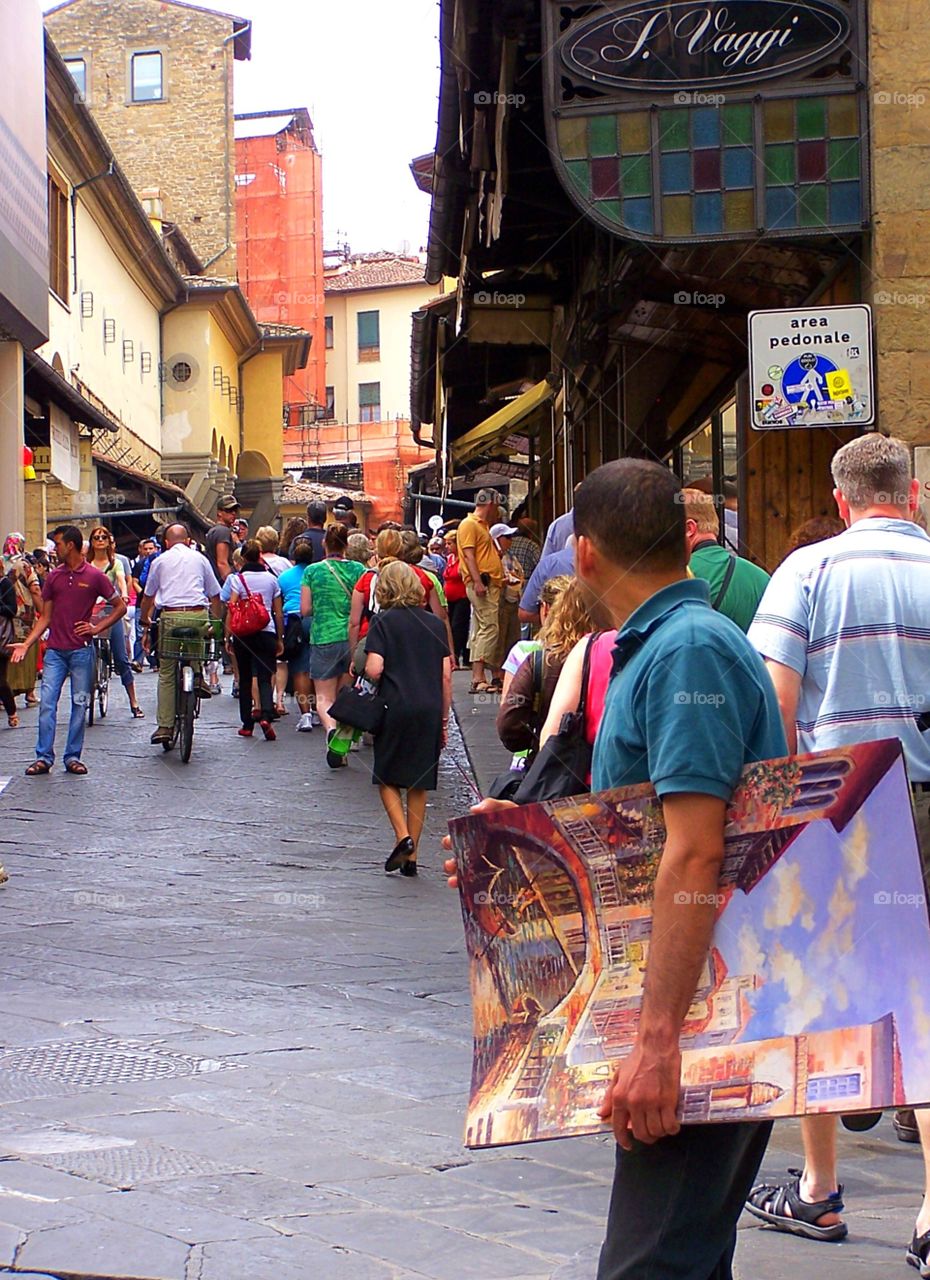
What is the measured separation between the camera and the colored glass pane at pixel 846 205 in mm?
10633

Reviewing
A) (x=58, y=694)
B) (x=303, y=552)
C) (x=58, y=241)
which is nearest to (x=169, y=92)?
(x=58, y=241)

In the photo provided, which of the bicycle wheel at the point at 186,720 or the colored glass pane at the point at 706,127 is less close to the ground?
the colored glass pane at the point at 706,127

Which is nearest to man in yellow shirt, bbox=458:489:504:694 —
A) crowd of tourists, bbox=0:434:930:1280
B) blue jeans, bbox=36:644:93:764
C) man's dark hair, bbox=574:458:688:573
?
blue jeans, bbox=36:644:93:764

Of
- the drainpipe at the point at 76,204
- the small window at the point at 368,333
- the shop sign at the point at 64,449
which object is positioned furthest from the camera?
the small window at the point at 368,333

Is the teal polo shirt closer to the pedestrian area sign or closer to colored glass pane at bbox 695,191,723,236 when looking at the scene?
the pedestrian area sign

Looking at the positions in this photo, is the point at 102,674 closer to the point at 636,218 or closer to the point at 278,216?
the point at 636,218

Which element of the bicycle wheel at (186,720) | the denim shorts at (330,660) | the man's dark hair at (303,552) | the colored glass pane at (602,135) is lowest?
the bicycle wheel at (186,720)

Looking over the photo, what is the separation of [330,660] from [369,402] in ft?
208

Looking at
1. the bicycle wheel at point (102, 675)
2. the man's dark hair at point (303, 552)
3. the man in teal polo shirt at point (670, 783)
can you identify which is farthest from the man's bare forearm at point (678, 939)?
the bicycle wheel at point (102, 675)

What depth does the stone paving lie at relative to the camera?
398 cm

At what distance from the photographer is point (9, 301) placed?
85.2 ft

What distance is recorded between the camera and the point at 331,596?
14.5 metres

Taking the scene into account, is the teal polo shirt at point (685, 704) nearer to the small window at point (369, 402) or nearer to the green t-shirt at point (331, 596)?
the green t-shirt at point (331, 596)

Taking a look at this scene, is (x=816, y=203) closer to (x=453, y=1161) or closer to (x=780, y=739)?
(x=453, y=1161)
